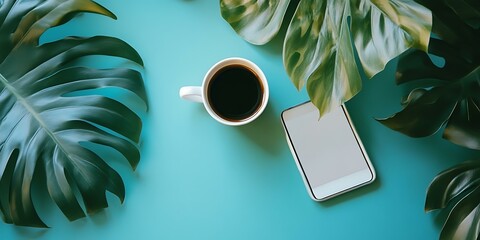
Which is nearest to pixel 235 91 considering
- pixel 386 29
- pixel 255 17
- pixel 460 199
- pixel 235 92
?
pixel 235 92

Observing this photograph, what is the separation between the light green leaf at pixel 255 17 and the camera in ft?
2.37

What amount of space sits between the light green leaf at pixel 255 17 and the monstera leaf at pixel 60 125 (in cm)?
16

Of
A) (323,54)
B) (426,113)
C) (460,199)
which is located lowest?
(460,199)

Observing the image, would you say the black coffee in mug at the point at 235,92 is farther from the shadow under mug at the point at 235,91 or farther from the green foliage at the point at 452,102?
the green foliage at the point at 452,102

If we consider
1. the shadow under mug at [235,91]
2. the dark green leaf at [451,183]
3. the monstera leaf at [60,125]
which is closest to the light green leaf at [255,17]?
the shadow under mug at [235,91]

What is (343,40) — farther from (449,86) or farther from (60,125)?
(60,125)

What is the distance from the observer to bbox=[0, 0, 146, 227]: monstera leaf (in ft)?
2.43

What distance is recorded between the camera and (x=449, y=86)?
0.69m

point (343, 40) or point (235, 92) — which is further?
point (235, 92)

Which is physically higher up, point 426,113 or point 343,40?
point 343,40

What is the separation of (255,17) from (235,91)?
0.11 metres

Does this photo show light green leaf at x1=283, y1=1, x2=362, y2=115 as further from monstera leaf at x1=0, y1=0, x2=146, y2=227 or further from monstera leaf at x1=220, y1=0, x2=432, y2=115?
monstera leaf at x1=0, y1=0, x2=146, y2=227

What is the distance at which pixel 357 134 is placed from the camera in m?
0.76

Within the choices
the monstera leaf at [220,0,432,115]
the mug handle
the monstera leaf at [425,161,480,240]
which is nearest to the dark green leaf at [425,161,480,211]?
the monstera leaf at [425,161,480,240]
